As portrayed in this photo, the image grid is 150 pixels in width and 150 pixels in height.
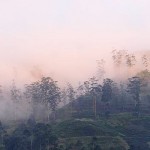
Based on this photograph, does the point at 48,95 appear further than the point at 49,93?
Yes

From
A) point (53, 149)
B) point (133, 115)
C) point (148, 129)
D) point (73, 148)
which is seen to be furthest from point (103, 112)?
point (53, 149)

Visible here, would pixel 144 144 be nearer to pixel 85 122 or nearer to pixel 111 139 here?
pixel 111 139

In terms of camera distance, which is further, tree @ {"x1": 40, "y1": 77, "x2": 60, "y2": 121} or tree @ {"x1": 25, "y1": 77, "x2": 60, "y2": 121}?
tree @ {"x1": 40, "y1": 77, "x2": 60, "y2": 121}

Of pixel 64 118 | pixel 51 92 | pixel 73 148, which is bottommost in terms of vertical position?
pixel 73 148

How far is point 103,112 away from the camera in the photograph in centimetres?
17788

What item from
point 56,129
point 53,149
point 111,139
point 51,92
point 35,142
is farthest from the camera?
point 51,92

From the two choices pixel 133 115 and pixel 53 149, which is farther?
pixel 133 115

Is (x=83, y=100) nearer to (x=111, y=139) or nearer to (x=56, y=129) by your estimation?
(x=56, y=129)

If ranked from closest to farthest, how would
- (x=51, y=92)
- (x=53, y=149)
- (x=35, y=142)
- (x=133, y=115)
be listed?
(x=53, y=149) → (x=35, y=142) → (x=133, y=115) → (x=51, y=92)

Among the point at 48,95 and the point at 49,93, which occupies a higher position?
the point at 49,93

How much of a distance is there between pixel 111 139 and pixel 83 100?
54653 millimetres

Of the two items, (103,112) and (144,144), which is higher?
(103,112)

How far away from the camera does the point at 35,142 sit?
128875mm

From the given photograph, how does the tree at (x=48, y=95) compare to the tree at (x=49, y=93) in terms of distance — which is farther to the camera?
the tree at (x=49, y=93)
